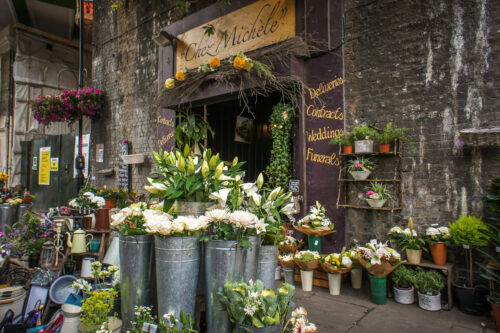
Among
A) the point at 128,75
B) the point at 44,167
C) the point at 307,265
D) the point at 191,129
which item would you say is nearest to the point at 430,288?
the point at 307,265

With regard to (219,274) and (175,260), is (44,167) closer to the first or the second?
(175,260)

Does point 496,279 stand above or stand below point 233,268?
below

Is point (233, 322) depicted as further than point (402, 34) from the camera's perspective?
No

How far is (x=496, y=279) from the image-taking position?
131 inches

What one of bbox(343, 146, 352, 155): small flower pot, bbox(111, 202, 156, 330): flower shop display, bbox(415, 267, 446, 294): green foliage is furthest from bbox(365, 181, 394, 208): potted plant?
bbox(111, 202, 156, 330): flower shop display

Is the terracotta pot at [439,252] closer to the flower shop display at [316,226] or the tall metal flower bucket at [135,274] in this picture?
the flower shop display at [316,226]

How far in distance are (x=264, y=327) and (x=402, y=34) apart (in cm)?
397

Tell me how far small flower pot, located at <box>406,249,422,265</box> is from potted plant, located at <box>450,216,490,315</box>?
0.40 m

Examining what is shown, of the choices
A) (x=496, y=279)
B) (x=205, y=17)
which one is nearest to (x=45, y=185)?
(x=205, y=17)

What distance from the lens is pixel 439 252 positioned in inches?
147

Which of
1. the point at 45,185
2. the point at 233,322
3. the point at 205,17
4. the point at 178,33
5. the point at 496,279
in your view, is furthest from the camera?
the point at 45,185

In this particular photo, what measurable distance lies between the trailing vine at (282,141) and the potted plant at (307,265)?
114 cm

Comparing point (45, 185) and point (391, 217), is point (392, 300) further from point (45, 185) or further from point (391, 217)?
point (45, 185)

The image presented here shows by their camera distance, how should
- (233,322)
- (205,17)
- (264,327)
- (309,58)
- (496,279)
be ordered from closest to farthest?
(264,327) → (233,322) → (496,279) → (309,58) → (205,17)
